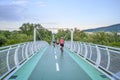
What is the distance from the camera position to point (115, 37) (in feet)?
232

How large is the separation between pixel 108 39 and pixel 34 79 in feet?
209

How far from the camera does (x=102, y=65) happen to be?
951 cm

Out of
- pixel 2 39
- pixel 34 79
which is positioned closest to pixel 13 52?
pixel 34 79

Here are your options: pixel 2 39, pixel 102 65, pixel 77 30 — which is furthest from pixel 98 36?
pixel 102 65

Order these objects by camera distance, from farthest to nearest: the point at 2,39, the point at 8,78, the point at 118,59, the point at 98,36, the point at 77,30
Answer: the point at 77,30, the point at 98,36, the point at 2,39, the point at 8,78, the point at 118,59

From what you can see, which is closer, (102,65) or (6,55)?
(6,55)

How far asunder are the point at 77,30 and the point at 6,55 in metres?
112

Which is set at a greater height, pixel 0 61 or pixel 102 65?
pixel 0 61

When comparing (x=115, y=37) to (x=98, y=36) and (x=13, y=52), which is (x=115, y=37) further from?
(x=13, y=52)

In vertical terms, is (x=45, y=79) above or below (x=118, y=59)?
below

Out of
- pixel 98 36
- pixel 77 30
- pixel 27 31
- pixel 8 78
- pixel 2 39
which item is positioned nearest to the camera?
pixel 8 78

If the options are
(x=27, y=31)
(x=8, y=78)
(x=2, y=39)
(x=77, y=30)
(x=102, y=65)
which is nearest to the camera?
(x=8, y=78)

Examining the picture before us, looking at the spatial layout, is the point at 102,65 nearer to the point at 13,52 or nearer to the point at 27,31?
the point at 13,52

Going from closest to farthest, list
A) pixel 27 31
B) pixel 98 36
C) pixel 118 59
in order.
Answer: pixel 118 59 < pixel 98 36 < pixel 27 31
